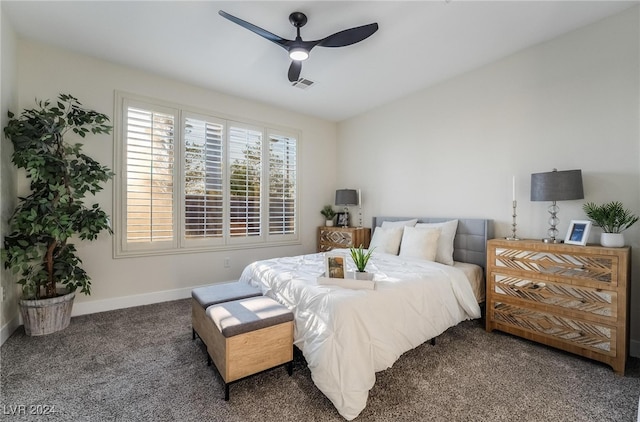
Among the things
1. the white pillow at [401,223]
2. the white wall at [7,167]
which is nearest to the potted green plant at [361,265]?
the white pillow at [401,223]

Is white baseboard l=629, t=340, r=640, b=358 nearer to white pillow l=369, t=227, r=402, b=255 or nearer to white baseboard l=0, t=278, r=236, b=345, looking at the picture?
white pillow l=369, t=227, r=402, b=255

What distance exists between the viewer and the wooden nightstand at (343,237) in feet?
14.2

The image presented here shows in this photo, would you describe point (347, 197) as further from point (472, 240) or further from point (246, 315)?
point (246, 315)

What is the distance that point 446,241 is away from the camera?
3.11m

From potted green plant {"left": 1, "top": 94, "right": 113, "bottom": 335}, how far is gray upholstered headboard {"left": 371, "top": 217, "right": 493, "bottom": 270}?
3.85 meters

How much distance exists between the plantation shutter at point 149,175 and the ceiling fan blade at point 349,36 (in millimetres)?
2381

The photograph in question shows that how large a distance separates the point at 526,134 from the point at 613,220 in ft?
3.74

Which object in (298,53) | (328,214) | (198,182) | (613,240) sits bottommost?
(613,240)

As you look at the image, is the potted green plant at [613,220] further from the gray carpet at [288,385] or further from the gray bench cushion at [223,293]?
the gray bench cushion at [223,293]

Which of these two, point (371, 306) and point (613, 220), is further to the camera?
point (613, 220)

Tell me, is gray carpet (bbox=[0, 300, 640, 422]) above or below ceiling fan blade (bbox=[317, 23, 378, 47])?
below

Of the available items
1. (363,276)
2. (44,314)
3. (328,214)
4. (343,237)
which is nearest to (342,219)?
(328,214)

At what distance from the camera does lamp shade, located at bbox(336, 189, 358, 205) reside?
4.51 m

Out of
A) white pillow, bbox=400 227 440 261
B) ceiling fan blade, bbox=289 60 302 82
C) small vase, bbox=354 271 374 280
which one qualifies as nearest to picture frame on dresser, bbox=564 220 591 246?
white pillow, bbox=400 227 440 261
